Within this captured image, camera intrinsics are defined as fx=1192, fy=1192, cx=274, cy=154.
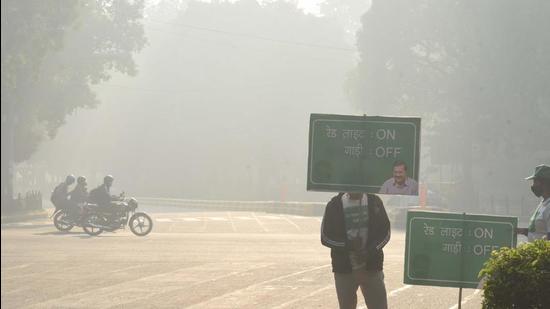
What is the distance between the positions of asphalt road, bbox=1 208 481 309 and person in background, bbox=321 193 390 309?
5.58 meters

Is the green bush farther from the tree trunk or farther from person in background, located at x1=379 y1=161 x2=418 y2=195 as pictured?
the tree trunk

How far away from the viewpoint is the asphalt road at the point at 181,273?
52.0 ft

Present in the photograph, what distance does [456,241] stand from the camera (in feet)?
37.2

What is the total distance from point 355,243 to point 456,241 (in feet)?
7.14

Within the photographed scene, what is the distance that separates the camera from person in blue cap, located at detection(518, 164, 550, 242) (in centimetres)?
1062

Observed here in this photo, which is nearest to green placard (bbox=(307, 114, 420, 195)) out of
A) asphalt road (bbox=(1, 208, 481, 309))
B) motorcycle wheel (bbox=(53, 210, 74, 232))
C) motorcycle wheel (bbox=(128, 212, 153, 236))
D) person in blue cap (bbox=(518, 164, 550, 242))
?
person in blue cap (bbox=(518, 164, 550, 242))

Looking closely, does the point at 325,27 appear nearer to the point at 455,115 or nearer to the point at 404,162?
the point at 455,115

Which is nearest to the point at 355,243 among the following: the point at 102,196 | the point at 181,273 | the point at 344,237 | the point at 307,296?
the point at 344,237

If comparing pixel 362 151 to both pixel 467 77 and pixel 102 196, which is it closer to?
pixel 102 196

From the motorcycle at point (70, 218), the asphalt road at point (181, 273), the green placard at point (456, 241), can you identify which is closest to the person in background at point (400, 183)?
the green placard at point (456, 241)

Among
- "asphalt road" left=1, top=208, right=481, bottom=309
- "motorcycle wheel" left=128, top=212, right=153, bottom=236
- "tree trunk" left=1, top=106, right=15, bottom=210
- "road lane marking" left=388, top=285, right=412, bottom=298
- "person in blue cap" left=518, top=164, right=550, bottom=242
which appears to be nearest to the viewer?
"person in blue cap" left=518, top=164, right=550, bottom=242

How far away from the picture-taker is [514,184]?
67938 millimetres

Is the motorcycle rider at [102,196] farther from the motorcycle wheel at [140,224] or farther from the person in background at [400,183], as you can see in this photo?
the person in background at [400,183]

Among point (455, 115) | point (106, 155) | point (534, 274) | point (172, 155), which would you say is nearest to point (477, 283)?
point (534, 274)
